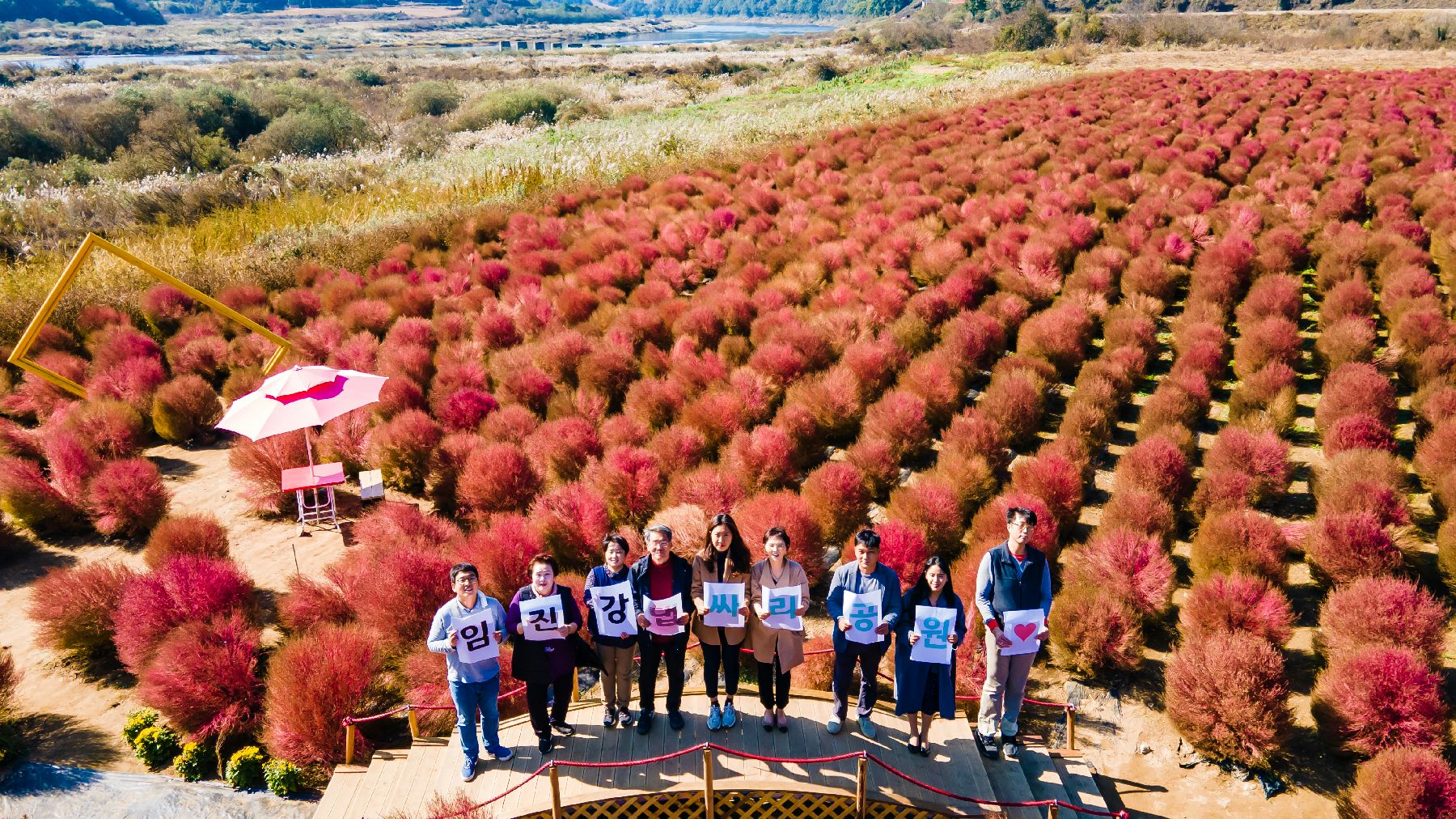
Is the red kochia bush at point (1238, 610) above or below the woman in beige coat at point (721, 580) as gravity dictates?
below

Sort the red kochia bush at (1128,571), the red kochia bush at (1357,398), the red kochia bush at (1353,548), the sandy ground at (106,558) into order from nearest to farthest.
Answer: the sandy ground at (106,558), the red kochia bush at (1128,571), the red kochia bush at (1353,548), the red kochia bush at (1357,398)

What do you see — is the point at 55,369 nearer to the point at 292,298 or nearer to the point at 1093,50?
the point at 292,298

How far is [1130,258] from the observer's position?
50.5 feet

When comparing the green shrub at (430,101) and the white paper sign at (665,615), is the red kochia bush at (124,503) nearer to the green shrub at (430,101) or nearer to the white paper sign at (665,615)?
the white paper sign at (665,615)

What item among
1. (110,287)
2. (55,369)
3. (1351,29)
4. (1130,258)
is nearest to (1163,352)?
(1130,258)

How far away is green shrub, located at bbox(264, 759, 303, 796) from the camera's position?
555cm

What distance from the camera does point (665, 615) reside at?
16.4ft

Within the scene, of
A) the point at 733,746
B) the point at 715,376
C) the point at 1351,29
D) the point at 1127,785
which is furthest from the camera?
the point at 1351,29

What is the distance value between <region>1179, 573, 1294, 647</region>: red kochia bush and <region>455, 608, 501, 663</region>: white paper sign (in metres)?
5.26

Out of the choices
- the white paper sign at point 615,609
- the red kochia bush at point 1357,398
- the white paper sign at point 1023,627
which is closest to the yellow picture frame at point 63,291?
the white paper sign at point 615,609

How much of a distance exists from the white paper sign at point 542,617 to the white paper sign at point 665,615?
542mm

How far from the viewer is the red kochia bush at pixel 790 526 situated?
7.41 meters

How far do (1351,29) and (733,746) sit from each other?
254 ft

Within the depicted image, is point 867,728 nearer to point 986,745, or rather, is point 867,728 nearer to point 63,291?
point 986,745
